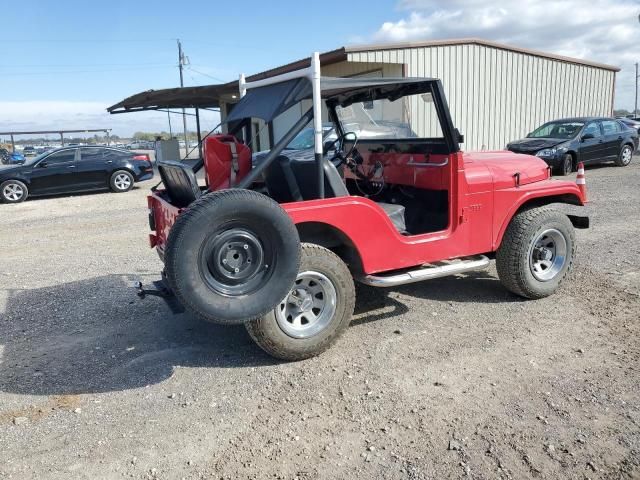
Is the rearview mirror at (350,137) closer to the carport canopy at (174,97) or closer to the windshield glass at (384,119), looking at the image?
the windshield glass at (384,119)

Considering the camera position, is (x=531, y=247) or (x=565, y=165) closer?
(x=531, y=247)

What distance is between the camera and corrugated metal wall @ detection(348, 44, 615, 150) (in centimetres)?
1622

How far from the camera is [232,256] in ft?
11.1

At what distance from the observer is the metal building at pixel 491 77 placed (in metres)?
15.7

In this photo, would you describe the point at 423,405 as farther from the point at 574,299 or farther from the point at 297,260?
the point at 574,299

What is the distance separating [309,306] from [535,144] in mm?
11989

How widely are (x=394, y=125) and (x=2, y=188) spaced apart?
37.6ft

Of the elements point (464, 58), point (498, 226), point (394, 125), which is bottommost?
point (498, 226)

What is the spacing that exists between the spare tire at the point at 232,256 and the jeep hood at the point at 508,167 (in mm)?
2046

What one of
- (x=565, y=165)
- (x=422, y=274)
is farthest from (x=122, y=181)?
(x=422, y=274)

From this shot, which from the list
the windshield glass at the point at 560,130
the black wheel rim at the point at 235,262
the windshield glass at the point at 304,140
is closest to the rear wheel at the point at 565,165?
the windshield glass at the point at 560,130

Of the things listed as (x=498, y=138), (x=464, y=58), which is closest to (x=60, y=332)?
(x=464, y=58)

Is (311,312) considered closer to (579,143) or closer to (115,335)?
(115,335)

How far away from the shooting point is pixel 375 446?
2.88 metres
